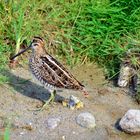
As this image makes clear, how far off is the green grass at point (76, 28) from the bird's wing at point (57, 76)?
3.06 feet

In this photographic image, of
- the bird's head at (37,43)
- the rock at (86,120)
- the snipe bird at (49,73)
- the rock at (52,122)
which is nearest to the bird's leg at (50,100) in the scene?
the snipe bird at (49,73)

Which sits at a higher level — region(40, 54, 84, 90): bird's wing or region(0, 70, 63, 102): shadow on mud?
region(40, 54, 84, 90): bird's wing

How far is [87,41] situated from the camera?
822cm

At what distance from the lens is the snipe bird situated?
23.1ft

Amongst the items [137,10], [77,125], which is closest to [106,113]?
[77,125]

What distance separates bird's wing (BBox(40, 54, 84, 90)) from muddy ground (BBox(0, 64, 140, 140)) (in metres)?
0.31

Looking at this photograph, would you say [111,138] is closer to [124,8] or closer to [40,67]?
[40,67]

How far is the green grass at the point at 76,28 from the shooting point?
26.6 ft

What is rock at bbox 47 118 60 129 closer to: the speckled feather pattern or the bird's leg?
the bird's leg

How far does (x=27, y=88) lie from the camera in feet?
25.0

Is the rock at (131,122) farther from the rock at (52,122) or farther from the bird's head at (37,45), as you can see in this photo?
the bird's head at (37,45)

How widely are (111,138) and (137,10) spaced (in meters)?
2.09

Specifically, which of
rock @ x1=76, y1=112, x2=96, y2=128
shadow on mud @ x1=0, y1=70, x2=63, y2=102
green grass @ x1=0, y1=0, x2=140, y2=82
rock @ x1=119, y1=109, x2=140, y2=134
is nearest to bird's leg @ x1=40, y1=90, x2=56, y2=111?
shadow on mud @ x1=0, y1=70, x2=63, y2=102

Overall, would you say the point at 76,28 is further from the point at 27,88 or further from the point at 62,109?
the point at 62,109
